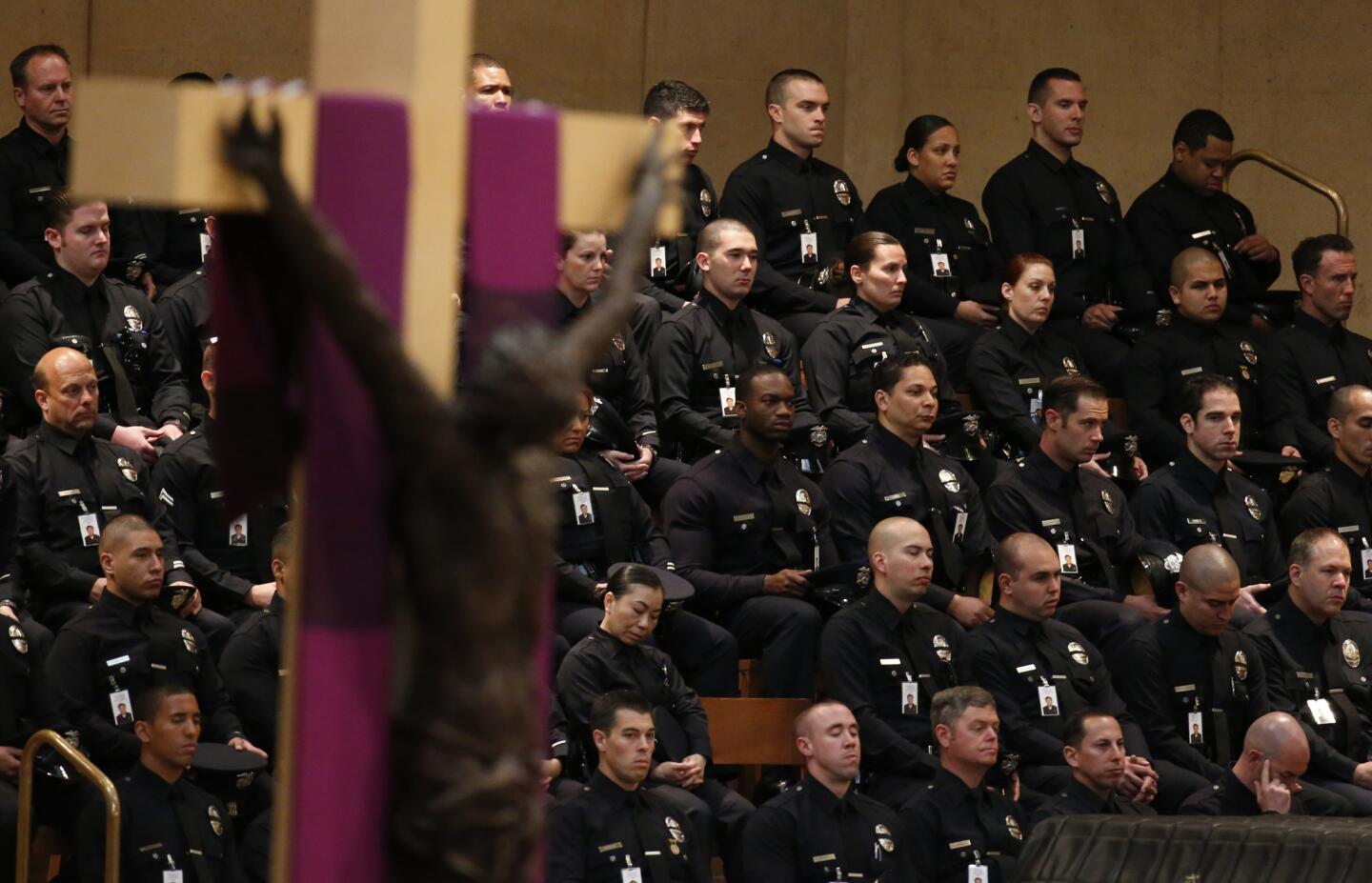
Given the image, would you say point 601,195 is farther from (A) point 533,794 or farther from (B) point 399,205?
(A) point 533,794

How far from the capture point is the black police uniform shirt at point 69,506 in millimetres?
7781

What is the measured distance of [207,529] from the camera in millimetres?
8086

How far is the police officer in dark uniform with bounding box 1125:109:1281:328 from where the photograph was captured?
11219 millimetres

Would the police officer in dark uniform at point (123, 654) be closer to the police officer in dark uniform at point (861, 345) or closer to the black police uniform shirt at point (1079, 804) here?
the black police uniform shirt at point (1079, 804)

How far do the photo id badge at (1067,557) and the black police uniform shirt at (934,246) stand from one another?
1751 millimetres

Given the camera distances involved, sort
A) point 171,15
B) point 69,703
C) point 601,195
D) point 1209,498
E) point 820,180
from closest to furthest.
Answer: point 601,195 < point 69,703 < point 1209,498 < point 820,180 < point 171,15

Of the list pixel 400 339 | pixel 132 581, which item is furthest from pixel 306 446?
pixel 132 581

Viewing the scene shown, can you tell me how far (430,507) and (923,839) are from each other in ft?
17.4

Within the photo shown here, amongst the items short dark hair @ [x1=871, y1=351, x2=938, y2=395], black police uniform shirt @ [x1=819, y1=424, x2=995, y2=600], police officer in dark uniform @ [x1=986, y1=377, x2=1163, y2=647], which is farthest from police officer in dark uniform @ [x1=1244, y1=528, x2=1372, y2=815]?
short dark hair @ [x1=871, y1=351, x2=938, y2=395]

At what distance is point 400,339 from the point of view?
9.50 ft

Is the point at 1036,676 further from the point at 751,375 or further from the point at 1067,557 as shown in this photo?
the point at 751,375

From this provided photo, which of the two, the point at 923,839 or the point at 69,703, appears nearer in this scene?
the point at 69,703

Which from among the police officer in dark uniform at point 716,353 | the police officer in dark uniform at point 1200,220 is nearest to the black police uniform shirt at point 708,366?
the police officer in dark uniform at point 716,353

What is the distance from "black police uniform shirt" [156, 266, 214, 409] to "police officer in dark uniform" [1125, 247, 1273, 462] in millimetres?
4377
